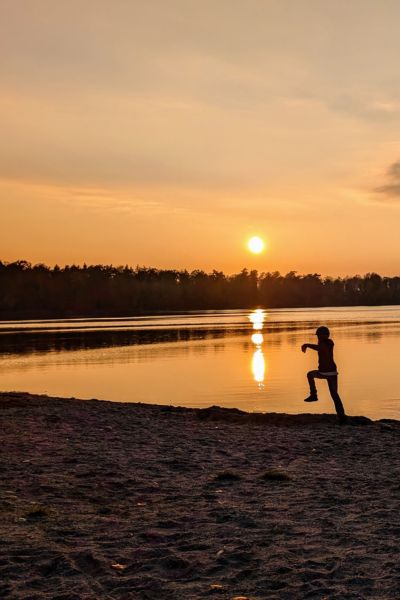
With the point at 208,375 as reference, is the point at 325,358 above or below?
above

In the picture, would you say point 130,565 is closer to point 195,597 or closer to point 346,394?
point 195,597

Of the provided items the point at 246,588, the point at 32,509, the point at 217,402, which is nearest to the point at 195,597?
the point at 246,588

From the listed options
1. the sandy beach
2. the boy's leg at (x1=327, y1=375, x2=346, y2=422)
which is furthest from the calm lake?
the sandy beach

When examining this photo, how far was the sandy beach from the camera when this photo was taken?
6359 millimetres

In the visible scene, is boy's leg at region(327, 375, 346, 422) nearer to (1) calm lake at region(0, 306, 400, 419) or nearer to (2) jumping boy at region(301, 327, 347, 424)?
(2) jumping boy at region(301, 327, 347, 424)

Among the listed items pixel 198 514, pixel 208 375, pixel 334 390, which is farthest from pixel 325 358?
pixel 208 375

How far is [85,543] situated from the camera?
752 centimetres

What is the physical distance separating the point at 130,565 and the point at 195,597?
1061mm

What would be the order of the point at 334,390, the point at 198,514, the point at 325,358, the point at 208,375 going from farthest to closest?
the point at 208,375 < the point at 334,390 < the point at 325,358 < the point at 198,514

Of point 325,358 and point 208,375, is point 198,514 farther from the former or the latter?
point 208,375

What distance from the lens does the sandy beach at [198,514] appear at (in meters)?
6.36

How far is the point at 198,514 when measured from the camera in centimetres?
873

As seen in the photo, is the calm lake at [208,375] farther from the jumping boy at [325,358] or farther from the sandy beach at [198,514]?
the sandy beach at [198,514]

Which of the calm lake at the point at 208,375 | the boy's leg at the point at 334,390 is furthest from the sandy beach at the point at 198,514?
the calm lake at the point at 208,375
